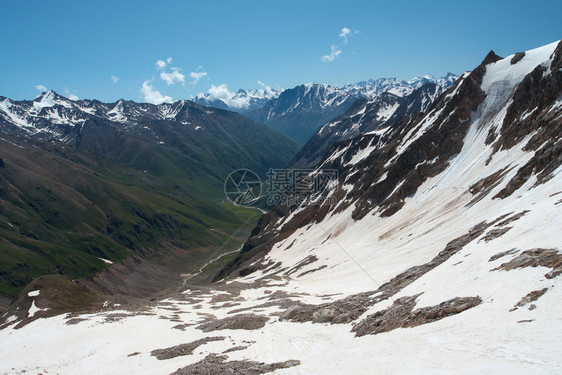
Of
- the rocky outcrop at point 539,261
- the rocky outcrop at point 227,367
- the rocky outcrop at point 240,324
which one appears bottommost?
the rocky outcrop at point 240,324

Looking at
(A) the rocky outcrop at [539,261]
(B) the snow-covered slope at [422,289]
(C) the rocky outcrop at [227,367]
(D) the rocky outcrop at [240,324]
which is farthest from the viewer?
(D) the rocky outcrop at [240,324]

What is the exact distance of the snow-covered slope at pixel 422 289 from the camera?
59.0 ft

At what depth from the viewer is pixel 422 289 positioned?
28016mm

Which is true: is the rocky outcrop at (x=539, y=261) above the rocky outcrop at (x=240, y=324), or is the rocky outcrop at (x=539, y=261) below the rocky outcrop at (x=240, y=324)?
above

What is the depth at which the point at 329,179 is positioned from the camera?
179 m

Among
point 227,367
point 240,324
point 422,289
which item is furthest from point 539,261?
point 240,324

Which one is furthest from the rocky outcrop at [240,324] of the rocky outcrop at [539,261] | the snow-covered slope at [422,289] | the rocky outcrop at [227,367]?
the rocky outcrop at [539,261]

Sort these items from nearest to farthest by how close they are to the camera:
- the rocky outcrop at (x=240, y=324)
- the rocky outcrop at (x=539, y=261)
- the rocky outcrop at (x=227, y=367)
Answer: the rocky outcrop at (x=539, y=261) < the rocky outcrop at (x=227, y=367) < the rocky outcrop at (x=240, y=324)

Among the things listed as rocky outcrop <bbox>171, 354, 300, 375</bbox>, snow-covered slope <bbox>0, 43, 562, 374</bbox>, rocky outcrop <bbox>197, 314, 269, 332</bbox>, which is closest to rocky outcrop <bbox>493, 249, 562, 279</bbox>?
snow-covered slope <bbox>0, 43, 562, 374</bbox>

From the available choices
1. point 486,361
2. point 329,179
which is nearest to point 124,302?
point 486,361

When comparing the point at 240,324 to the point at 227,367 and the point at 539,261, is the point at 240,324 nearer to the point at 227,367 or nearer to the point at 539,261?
the point at 227,367

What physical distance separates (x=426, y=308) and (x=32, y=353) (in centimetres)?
3829

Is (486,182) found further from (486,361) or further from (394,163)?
(486,361)

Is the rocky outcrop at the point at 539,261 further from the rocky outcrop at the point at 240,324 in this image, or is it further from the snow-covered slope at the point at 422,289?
the rocky outcrop at the point at 240,324
